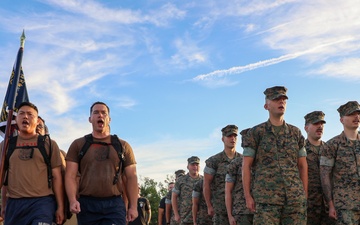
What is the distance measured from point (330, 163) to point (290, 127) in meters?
1.16

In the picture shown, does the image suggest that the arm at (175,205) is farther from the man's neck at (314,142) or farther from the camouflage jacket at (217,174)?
the man's neck at (314,142)

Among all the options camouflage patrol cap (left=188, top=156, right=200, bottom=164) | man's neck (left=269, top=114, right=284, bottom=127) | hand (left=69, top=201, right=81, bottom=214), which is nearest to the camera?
hand (left=69, top=201, right=81, bottom=214)

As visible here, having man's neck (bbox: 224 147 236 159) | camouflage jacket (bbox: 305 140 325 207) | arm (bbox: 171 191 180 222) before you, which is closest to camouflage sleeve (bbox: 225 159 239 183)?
man's neck (bbox: 224 147 236 159)

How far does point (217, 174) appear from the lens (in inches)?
419

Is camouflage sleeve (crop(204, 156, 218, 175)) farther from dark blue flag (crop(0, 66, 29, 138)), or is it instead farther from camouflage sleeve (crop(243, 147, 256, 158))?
dark blue flag (crop(0, 66, 29, 138))

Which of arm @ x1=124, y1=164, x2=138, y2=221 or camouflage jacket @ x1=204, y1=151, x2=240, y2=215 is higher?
camouflage jacket @ x1=204, y1=151, x2=240, y2=215

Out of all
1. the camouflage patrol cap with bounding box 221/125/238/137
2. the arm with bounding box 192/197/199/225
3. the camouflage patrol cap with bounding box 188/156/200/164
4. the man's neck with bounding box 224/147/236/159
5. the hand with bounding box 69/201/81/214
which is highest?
the camouflage patrol cap with bounding box 188/156/200/164

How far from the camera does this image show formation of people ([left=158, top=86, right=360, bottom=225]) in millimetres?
6945

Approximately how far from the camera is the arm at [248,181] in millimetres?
7047

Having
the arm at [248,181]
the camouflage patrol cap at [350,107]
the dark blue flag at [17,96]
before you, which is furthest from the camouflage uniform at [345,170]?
the dark blue flag at [17,96]

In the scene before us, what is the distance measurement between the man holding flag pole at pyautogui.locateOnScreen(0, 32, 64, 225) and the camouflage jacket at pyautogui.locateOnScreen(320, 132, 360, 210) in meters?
4.03

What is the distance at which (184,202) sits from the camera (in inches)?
572

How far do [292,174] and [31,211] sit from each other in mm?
3414

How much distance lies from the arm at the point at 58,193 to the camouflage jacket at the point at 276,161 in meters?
2.51
